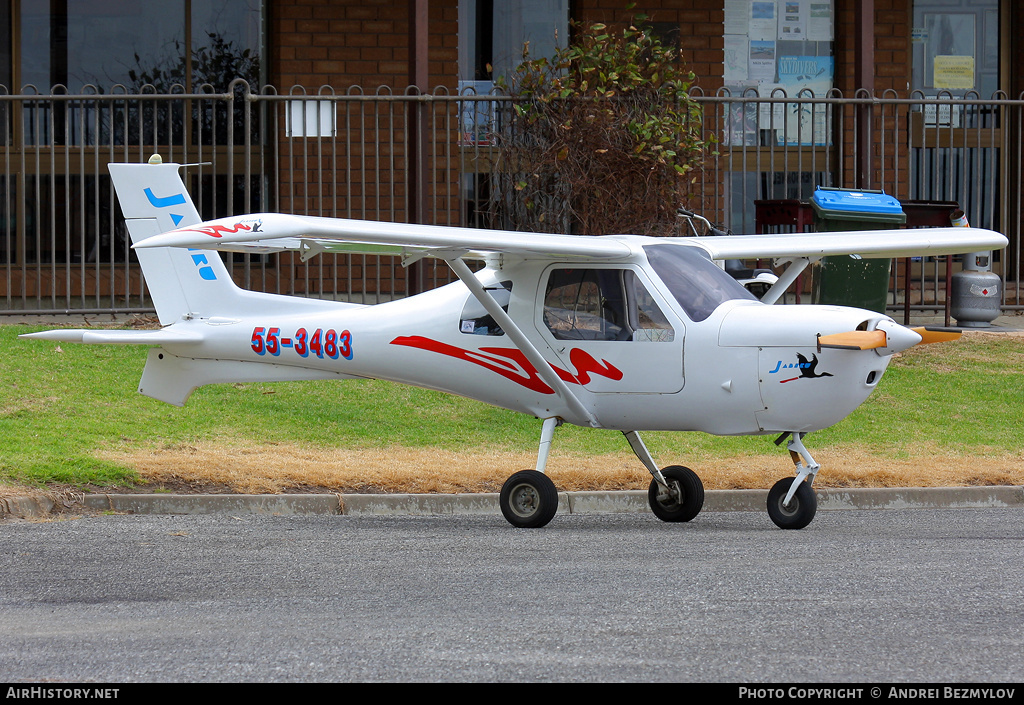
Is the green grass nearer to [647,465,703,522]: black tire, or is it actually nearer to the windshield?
[647,465,703,522]: black tire

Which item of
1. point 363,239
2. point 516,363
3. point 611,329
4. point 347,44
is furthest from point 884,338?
point 347,44

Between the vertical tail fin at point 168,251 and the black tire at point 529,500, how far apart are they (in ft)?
8.09

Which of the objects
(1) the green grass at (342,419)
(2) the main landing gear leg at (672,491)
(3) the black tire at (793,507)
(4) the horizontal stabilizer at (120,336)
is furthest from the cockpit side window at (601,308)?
(4) the horizontal stabilizer at (120,336)

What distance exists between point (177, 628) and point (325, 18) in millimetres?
13001

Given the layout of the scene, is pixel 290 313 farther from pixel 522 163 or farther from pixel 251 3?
pixel 251 3

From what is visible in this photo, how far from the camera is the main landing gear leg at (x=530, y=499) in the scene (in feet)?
26.2

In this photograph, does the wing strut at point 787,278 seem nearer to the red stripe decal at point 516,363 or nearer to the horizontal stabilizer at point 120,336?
the red stripe decal at point 516,363

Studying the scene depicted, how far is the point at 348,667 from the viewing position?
4.64 metres

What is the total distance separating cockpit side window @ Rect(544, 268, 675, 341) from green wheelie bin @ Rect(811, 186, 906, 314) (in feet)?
18.1

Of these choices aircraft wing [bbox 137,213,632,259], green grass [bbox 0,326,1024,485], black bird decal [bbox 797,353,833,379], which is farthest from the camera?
green grass [bbox 0,326,1024,485]

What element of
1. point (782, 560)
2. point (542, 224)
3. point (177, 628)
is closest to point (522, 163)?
point (542, 224)

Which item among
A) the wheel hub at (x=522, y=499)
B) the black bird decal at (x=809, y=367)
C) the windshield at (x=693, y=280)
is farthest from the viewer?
the wheel hub at (x=522, y=499)

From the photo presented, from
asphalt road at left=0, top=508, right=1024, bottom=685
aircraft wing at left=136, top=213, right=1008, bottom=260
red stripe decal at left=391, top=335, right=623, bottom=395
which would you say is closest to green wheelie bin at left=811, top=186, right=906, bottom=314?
aircraft wing at left=136, top=213, right=1008, bottom=260

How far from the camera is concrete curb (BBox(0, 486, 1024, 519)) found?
8.67 m
